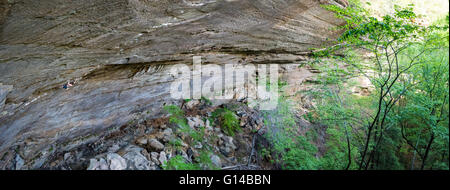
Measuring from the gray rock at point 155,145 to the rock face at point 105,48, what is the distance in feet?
2.48

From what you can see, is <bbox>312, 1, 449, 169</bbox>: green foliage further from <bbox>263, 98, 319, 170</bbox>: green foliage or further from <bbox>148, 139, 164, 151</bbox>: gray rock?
<bbox>148, 139, 164, 151</bbox>: gray rock

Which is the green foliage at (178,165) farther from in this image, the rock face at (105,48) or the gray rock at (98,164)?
the gray rock at (98,164)

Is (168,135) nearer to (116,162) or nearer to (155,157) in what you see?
(155,157)

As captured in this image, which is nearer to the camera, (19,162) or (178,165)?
(19,162)

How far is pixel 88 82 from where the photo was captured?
4582mm

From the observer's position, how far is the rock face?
357 cm

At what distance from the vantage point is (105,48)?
4.24 metres

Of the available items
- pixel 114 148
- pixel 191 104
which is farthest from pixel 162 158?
pixel 191 104

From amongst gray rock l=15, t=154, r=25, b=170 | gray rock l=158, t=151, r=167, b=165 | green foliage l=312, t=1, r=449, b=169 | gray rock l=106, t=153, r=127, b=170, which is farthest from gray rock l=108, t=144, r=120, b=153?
green foliage l=312, t=1, r=449, b=169

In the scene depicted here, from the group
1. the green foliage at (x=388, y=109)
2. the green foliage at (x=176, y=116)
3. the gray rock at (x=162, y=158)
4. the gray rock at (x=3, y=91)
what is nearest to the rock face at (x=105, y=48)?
the gray rock at (x=3, y=91)

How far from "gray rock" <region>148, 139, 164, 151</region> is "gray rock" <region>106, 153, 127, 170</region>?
0.66 metres

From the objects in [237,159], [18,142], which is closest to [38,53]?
[18,142]

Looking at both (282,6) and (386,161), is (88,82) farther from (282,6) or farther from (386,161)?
(386,161)

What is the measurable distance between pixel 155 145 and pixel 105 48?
86.2 inches
